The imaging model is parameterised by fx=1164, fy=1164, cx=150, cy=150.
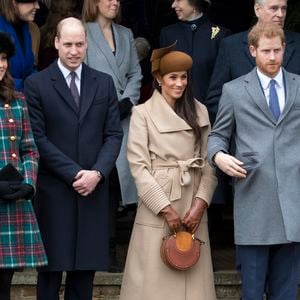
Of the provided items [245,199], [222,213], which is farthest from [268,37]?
[222,213]

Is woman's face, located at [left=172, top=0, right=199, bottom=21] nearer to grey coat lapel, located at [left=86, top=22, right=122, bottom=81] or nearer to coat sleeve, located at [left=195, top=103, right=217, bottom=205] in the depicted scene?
grey coat lapel, located at [left=86, top=22, right=122, bottom=81]

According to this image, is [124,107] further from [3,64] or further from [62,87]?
[3,64]

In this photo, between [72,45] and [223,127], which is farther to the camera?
[72,45]

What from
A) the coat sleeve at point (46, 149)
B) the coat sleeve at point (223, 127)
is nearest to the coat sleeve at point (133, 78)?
the coat sleeve at point (46, 149)

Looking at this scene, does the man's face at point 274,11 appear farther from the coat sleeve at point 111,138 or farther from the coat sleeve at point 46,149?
the coat sleeve at point 46,149

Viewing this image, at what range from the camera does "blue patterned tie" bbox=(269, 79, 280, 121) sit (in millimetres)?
7023

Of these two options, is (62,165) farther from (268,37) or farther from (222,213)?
(222,213)

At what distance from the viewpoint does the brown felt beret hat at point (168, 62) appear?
24.0 ft

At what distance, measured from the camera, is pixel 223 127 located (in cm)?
709

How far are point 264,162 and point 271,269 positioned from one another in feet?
2.27

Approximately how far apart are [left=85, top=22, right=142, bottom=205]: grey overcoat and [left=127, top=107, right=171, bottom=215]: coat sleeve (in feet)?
1.80

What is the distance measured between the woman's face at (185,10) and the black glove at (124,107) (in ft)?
2.62

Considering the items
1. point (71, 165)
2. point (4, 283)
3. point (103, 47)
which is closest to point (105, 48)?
point (103, 47)

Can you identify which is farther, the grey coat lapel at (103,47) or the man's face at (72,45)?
the grey coat lapel at (103,47)
